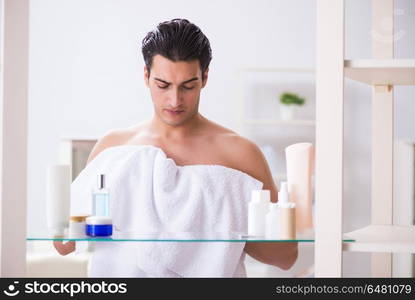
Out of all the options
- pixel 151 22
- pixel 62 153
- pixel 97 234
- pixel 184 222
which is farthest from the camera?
pixel 62 153

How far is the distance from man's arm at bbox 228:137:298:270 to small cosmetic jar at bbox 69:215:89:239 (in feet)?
2.25

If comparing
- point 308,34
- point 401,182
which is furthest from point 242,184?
point 401,182

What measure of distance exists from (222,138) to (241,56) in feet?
3.64

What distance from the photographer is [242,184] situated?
2.03 m

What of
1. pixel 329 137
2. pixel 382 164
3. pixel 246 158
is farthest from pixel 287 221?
pixel 246 158

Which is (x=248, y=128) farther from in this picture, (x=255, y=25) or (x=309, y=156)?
(x=309, y=156)

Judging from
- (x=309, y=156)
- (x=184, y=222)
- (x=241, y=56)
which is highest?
(x=241, y=56)

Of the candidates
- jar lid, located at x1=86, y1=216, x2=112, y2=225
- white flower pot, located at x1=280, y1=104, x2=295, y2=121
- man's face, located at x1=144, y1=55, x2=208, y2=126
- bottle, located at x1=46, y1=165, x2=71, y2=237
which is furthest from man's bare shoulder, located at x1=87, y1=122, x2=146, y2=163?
white flower pot, located at x1=280, y1=104, x2=295, y2=121

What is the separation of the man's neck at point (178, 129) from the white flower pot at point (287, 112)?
1.33 m

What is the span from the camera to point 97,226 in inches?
57.3

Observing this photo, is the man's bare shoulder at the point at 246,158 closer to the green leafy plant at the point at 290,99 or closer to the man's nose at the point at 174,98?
the man's nose at the point at 174,98

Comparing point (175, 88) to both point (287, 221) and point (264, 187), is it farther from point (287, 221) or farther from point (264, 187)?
point (287, 221)

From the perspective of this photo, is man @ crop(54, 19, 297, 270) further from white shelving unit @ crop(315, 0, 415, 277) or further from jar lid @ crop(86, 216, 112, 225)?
white shelving unit @ crop(315, 0, 415, 277)

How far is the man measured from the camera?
2.04 metres
